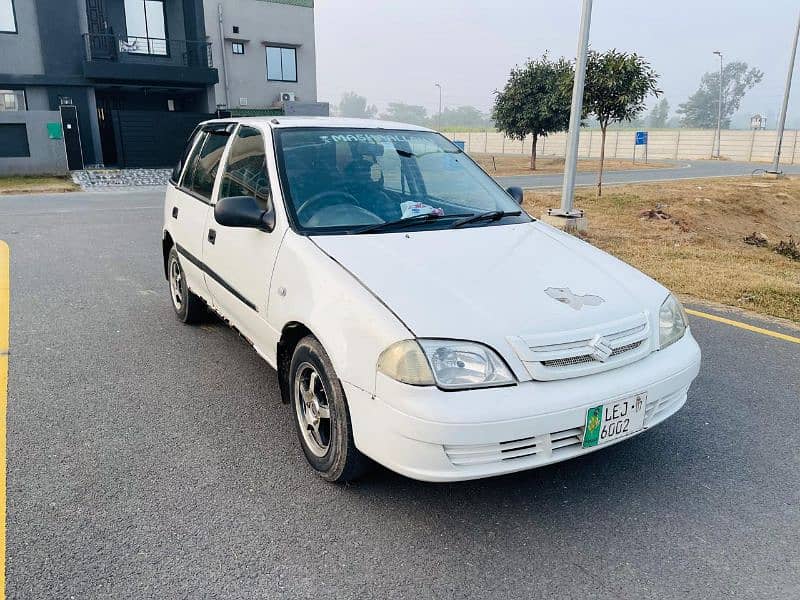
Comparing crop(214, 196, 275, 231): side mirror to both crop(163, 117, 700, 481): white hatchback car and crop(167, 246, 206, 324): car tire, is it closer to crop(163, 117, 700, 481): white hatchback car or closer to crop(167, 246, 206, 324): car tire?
crop(163, 117, 700, 481): white hatchback car

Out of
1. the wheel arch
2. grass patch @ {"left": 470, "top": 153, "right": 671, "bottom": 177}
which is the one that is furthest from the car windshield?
grass patch @ {"left": 470, "top": 153, "right": 671, "bottom": 177}

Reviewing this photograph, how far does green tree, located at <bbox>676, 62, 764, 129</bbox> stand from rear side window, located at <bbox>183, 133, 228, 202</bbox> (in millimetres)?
130287

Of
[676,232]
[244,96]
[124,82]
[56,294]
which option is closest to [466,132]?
[244,96]

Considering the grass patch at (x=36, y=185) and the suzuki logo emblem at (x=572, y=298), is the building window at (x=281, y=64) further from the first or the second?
the suzuki logo emblem at (x=572, y=298)

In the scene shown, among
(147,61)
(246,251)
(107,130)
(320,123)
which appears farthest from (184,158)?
(147,61)

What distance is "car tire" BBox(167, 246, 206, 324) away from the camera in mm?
5340

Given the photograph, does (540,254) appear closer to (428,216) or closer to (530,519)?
(428,216)

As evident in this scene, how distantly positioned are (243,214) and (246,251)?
374 mm

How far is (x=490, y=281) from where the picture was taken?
2967mm

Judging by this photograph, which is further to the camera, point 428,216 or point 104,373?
point 104,373

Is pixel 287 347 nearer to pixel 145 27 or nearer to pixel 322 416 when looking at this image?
pixel 322 416

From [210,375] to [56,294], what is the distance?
3119mm

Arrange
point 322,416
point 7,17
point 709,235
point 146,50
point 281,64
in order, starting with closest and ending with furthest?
point 322,416 → point 709,235 → point 7,17 → point 146,50 → point 281,64

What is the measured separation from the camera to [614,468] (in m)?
3.27
